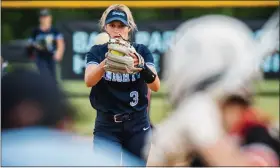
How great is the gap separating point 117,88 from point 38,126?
2305 millimetres

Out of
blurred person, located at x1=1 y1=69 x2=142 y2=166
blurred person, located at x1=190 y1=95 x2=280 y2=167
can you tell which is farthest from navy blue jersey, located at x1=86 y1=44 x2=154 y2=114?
blurred person, located at x1=190 y1=95 x2=280 y2=167

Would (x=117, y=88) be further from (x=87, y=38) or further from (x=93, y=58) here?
(x=87, y=38)

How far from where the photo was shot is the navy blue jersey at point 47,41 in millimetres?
10642

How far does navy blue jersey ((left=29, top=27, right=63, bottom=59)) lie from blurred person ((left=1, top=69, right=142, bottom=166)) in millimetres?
8846

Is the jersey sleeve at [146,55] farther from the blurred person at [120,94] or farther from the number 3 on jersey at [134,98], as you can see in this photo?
the number 3 on jersey at [134,98]

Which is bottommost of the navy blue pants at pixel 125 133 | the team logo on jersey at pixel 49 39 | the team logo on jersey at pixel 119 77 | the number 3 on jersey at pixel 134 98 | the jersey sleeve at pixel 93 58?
the navy blue pants at pixel 125 133

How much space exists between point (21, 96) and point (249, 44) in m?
0.58

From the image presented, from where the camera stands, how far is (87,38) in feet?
37.9

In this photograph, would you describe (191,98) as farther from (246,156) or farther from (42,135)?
(42,135)

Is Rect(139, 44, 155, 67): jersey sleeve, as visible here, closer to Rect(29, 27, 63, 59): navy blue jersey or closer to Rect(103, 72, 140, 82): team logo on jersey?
Rect(103, 72, 140, 82): team logo on jersey

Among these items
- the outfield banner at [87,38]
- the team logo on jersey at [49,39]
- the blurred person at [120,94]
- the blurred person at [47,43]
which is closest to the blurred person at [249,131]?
the blurred person at [120,94]

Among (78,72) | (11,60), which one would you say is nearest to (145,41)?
(78,72)

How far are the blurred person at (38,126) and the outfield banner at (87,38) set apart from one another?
31.7ft

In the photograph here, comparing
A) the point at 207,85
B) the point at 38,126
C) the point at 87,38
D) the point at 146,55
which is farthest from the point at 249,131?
the point at 87,38
